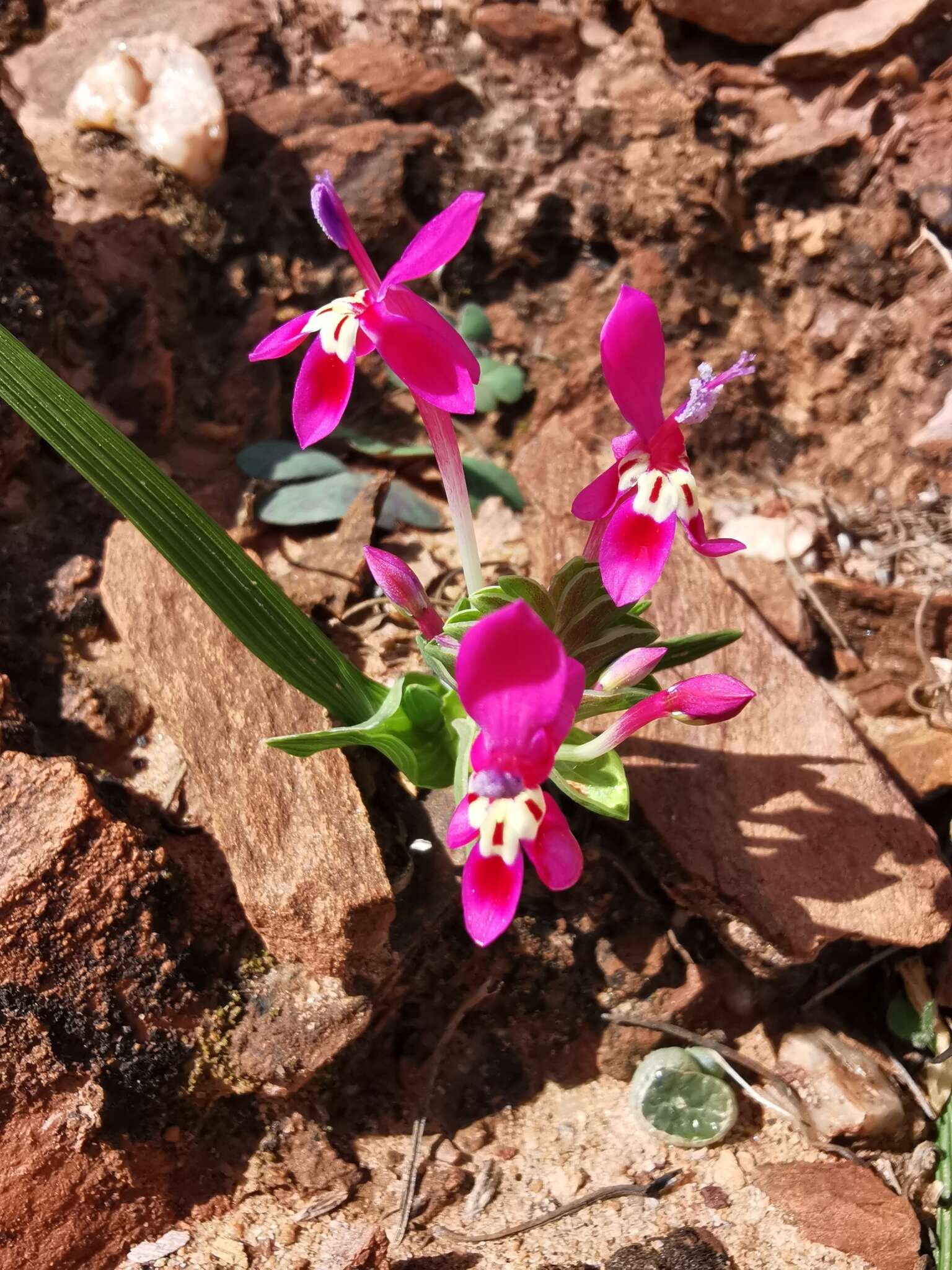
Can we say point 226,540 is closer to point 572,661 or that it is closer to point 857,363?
point 572,661

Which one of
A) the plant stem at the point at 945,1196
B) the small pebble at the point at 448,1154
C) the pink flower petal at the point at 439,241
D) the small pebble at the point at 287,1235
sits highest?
the pink flower petal at the point at 439,241

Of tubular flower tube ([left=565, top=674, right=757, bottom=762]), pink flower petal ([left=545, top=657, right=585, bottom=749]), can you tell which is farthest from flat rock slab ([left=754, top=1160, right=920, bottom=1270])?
pink flower petal ([left=545, top=657, right=585, bottom=749])

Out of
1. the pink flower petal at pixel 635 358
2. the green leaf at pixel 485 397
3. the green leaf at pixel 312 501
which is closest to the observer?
the pink flower petal at pixel 635 358

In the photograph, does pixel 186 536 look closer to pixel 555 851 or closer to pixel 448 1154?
pixel 555 851

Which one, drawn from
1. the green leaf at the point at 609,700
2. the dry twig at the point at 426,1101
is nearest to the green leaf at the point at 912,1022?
the dry twig at the point at 426,1101

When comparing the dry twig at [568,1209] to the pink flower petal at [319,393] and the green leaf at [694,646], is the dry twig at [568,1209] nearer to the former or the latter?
the green leaf at [694,646]

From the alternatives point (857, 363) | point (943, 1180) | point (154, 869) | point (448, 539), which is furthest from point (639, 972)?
point (857, 363)
